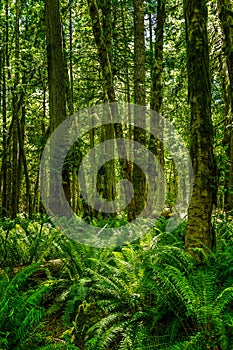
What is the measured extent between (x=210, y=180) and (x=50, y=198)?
5.15 m

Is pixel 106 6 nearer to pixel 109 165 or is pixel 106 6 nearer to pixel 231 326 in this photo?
pixel 109 165

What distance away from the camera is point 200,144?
449 cm

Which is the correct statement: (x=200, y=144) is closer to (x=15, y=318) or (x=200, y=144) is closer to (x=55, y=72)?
(x=15, y=318)

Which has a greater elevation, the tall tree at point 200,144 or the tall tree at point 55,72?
the tall tree at point 55,72

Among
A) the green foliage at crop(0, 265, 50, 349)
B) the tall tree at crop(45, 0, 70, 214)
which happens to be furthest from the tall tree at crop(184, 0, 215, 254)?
the tall tree at crop(45, 0, 70, 214)

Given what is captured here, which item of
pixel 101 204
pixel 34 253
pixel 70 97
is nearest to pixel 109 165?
pixel 101 204

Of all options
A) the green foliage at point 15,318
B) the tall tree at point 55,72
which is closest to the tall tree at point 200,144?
the green foliage at point 15,318

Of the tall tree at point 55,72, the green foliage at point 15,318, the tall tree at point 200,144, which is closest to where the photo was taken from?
the green foliage at point 15,318

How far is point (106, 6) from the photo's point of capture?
10.6 meters

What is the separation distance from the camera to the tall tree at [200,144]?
4.48 metres

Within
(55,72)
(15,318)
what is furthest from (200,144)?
(55,72)

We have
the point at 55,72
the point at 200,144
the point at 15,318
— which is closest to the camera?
the point at 15,318

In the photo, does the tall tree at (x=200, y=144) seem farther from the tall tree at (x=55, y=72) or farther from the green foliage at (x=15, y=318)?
the tall tree at (x=55, y=72)

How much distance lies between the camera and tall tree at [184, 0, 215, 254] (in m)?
4.48
